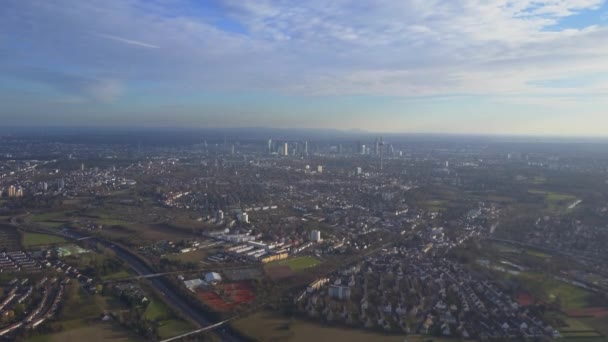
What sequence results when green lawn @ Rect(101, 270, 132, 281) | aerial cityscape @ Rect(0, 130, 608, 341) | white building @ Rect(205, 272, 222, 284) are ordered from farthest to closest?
green lawn @ Rect(101, 270, 132, 281) → white building @ Rect(205, 272, 222, 284) → aerial cityscape @ Rect(0, 130, 608, 341)

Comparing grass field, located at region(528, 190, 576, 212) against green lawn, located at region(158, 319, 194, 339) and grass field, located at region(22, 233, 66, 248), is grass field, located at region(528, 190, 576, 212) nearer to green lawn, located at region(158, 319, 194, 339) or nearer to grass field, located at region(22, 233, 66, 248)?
green lawn, located at region(158, 319, 194, 339)

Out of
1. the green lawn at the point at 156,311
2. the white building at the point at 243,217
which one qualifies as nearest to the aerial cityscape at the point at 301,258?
the green lawn at the point at 156,311

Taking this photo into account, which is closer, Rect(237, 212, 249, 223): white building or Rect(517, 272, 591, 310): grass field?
Rect(517, 272, 591, 310): grass field

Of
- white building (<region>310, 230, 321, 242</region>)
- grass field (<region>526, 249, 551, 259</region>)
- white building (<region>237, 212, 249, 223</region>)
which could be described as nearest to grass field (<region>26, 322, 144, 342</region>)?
white building (<region>310, 230, 321, 242</region>)

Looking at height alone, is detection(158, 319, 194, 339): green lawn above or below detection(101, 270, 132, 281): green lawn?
below

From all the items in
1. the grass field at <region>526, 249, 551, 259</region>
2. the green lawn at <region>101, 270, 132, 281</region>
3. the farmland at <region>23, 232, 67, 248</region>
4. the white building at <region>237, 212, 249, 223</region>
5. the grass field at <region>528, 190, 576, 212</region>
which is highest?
the grass field at <region>528, 190, 576, 212</region>

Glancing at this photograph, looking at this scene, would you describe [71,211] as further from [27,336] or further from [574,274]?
[574,274]

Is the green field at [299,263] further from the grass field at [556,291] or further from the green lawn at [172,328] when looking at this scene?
the grass field at [556,291]
